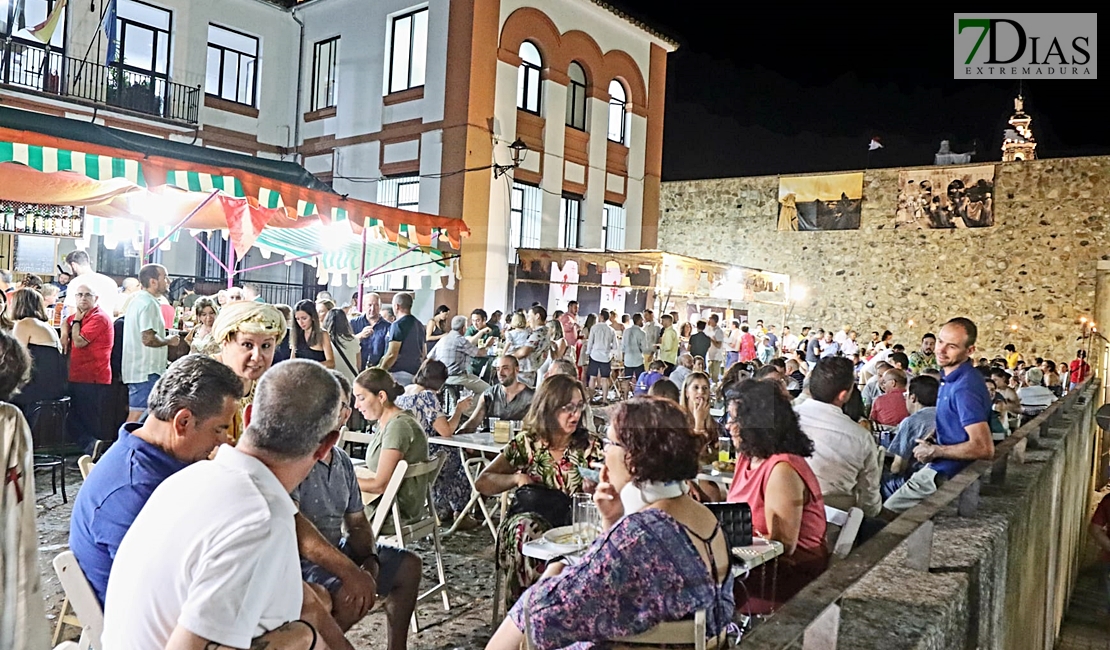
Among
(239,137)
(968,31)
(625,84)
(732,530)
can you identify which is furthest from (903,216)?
(732,530)

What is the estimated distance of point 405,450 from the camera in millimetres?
4387

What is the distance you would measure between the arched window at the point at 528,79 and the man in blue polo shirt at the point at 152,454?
49.5 feet

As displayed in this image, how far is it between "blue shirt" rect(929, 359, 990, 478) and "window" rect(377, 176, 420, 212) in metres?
12.7

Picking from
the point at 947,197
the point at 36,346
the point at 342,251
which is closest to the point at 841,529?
the point at 36,346

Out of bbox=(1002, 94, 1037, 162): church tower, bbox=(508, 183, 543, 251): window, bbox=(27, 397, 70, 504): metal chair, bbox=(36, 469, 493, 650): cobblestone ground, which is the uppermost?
bbox=(1002, 94, 1037, 162): church tower

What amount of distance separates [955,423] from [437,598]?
3329mm

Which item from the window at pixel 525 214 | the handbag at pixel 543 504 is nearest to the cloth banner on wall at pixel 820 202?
the window at pixel 525 214

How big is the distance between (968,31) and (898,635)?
1806cm

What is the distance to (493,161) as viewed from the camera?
1623cm

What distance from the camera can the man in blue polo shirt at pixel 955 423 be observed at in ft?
16.4

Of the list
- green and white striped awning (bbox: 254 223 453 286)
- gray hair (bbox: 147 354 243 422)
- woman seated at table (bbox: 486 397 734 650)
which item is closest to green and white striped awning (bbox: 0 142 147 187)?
green and white striped awning (bbox: 254 223 453 286)

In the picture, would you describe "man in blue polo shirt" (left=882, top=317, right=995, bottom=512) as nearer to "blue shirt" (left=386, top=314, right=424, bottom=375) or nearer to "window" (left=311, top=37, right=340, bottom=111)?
"blue shirt" (left=386, top=314, right=424, bottom=375)

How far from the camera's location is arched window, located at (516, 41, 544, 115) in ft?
56.0

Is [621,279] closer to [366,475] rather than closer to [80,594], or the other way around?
[366,475]
